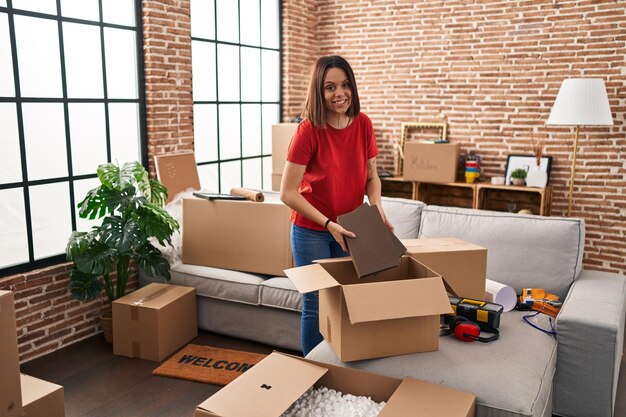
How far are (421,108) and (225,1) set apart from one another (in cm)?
215

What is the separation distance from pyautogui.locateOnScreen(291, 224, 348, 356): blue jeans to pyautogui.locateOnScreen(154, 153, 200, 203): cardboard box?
1.80 metres

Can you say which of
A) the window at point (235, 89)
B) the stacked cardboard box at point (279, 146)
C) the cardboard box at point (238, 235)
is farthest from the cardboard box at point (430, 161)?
the cardboard box at point (238, 235)

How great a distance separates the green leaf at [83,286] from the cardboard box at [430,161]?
3084 mm

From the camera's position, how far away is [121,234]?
10.4 ft

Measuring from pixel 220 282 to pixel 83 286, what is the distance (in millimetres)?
791

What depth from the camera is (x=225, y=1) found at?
475 centimetres

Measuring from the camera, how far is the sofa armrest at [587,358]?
2258mm

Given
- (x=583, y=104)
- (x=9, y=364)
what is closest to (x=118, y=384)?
(x=9, y=364)

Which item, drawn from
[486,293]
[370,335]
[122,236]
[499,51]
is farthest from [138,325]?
[499,51]

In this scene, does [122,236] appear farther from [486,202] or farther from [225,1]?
[486,202]

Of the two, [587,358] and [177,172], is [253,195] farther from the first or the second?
[587,358]

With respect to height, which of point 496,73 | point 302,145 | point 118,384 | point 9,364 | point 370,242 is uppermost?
point 496,73

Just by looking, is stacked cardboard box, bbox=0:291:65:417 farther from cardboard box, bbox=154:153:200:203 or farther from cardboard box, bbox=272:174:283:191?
cardboard box, bbox=272:174:283:191

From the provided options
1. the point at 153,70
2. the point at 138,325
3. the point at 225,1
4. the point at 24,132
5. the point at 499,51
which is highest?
the point at 225,1
